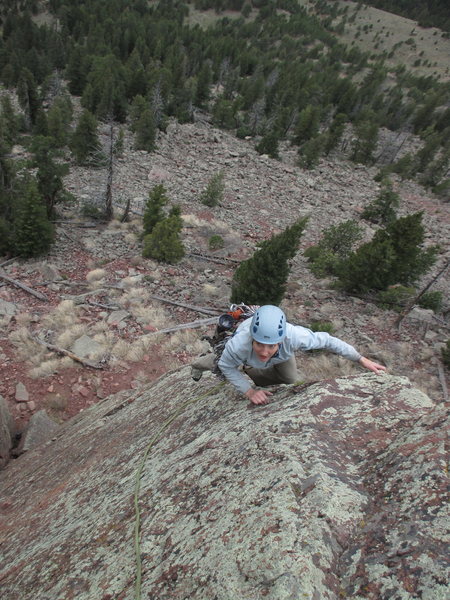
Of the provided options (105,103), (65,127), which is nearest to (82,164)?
(65,127)

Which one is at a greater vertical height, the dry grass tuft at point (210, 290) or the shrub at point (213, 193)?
the dry grass tuft at point (210, 290)

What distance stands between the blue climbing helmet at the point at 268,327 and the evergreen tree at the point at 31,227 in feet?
54.1

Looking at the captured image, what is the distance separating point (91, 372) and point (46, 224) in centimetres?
959

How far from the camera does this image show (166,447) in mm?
4027

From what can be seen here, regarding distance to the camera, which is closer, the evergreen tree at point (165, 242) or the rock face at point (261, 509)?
the rock face at point (261, 509)

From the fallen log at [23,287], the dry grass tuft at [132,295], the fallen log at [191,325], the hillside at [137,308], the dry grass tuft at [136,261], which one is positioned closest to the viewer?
the hillside at [137,308]

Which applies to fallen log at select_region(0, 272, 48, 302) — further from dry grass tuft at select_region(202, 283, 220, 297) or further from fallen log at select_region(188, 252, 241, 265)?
Result: fallen log at select_region(188, 252, 241, 265)

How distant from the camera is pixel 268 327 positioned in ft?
11.0

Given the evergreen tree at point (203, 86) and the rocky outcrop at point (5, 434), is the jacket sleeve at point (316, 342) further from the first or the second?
the evergreen tree at point (203, 86)

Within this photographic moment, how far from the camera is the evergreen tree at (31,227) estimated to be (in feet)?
51.8

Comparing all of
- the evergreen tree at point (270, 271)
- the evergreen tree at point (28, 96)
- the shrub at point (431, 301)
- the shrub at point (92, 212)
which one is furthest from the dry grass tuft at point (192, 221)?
the evergreen tree at point (28, 96)

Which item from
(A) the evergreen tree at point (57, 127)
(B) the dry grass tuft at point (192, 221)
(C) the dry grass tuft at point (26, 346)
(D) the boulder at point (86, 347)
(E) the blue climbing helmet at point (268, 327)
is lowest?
(A) the evergreen tree at point (57, 127)

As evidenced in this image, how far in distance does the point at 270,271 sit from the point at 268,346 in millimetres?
10397

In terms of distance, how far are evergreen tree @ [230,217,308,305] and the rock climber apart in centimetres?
934
